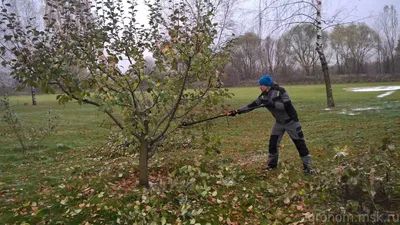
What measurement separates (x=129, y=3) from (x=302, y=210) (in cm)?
349

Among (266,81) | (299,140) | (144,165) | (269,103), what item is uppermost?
(266,81)

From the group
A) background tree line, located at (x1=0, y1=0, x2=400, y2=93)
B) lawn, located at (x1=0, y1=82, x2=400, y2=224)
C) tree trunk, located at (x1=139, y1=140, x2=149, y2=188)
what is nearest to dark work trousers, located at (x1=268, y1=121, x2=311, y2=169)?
lawn, located at (x1=0, y1=82, x2=400, y2=224)

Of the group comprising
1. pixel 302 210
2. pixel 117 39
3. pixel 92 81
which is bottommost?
pixel 302 210

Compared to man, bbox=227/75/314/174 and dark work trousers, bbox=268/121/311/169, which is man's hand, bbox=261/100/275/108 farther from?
dark work trousers, bbox=268/121/311/169

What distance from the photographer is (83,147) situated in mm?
9055

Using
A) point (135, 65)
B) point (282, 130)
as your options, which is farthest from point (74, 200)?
point (282, 130)

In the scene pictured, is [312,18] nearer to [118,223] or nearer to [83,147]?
[83,147]

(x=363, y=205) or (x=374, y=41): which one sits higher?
(x=374, y=41)

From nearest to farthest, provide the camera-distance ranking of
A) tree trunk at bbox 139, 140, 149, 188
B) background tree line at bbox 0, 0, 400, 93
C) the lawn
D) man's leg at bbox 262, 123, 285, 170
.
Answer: the lawn < tree trunk at bbox 139, 140, 149, 188 < man's leg at bbox 262, 123, 285, 170 < background tree line at bbox 0, 0, 400, 93

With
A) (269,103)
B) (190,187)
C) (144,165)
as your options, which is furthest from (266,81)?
(144,165)

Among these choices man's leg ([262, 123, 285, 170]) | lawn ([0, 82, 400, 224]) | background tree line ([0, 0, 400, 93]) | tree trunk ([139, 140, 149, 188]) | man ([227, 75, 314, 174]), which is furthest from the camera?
background tree line ([0, 0, 400, 93])

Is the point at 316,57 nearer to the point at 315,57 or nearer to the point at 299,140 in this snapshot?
the point at 315,57

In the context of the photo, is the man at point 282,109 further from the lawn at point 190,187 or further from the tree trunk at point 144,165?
the tree trunk at point 144,165

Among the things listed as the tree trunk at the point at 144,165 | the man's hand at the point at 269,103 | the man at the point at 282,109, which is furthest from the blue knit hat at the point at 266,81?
the tree trunk at the point at 144,165
